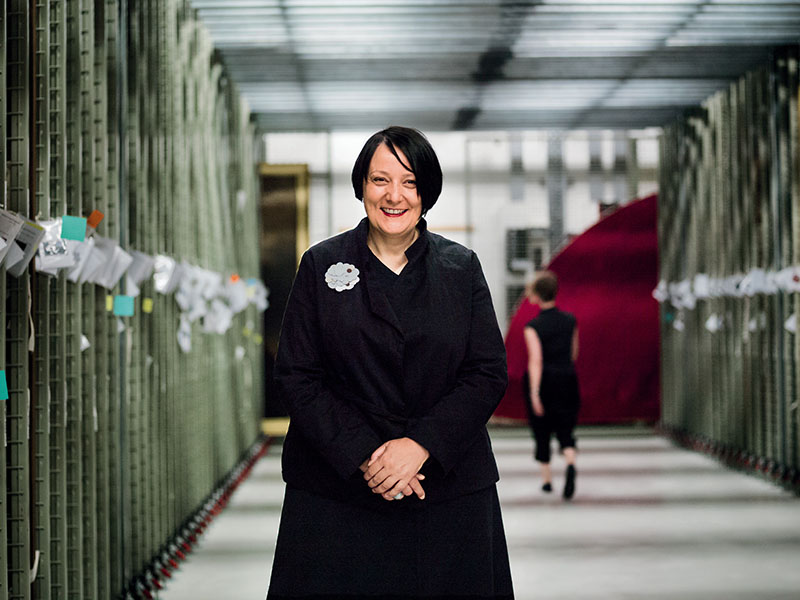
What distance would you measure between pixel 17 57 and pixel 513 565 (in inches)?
143

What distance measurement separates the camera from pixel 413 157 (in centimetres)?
237

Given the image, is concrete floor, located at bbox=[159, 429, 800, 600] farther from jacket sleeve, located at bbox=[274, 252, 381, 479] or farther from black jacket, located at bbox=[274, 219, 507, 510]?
jacket sleeve, located at bbox=[274, 252, 381, 479]

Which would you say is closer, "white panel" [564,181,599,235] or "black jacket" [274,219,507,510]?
"black jacket" [274,219,507,510]

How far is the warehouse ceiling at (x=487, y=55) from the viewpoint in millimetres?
6992

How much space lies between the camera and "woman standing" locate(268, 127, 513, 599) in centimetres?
232

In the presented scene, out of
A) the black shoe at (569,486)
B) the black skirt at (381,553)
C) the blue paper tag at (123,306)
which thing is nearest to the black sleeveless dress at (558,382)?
the black shoe at (569,486)

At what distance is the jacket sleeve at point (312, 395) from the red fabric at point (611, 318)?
9.66 m

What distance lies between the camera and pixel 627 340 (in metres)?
12.0

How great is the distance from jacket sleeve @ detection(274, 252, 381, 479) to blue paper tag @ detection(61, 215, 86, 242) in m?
1.03

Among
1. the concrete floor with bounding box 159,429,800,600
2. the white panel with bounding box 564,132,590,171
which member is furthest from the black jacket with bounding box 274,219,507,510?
the white panel with bounding box 564,132,590,171

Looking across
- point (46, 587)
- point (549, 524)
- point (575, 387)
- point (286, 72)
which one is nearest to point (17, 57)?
point (46, 587)

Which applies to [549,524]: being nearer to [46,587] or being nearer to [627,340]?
[46,587]

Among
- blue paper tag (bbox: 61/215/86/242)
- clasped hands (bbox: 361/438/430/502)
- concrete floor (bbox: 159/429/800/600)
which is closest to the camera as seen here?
clasped hands (bbox: 361/438/430/502)

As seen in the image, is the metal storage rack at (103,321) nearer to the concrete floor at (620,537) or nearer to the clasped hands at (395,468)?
the concrete floor at (620,537)
